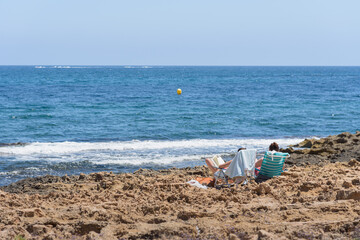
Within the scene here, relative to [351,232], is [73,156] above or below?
below

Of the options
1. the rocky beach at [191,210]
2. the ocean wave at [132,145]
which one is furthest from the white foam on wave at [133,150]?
the rocky beach at [191,210]

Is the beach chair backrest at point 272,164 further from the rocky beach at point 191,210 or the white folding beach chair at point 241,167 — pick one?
the white folding beach chair at point 241,167

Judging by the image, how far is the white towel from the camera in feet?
27.4

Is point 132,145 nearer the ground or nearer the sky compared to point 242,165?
nearer the ground

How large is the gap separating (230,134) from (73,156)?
833 centimetres

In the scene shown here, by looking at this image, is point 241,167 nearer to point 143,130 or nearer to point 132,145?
point 132,145

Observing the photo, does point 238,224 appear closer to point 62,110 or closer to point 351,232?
point 351,232

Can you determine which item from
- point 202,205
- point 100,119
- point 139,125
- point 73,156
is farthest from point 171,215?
point 100,119

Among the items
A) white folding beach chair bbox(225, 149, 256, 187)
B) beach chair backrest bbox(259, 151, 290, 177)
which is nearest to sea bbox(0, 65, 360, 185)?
white folding beach chair bbox(225, 149, 256, 187)

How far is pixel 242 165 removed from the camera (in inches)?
332

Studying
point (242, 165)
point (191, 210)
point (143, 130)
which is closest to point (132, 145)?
point (143, 130)

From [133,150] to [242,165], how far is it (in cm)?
754

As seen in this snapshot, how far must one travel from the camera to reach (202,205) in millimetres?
6664

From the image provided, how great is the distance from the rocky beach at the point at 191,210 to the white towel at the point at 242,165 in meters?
0.34
